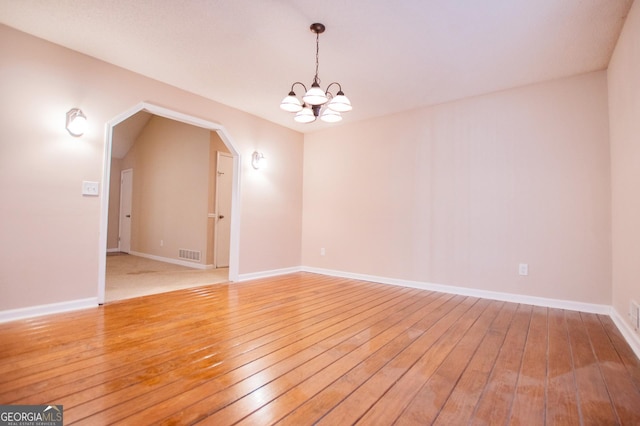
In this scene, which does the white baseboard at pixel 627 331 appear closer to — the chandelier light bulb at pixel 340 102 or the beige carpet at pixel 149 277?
the chandelier light bulb at pixel 340 102

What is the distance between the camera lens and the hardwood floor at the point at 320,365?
59.8 inches

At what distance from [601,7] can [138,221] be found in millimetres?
8395

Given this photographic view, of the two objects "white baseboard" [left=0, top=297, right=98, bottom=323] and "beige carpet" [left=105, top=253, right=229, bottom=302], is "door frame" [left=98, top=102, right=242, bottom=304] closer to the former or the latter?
"white baseboard" [left=0, top=297, right=98, bottom=323]

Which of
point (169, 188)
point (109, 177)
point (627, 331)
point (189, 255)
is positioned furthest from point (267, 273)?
point (627, 331)

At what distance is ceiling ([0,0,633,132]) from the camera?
2.40 metres

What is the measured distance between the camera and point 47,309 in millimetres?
2920

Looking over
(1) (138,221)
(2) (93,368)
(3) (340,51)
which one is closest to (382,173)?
(3) (340,51)

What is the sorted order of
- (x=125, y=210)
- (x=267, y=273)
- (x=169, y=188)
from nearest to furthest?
1. (x=267, y=273)
2. (x=169, y=188)
3. (x=125, y=210)

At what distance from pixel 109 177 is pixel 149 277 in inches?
75.1

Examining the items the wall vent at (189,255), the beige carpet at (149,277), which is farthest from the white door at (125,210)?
the wall vent at (189,255)

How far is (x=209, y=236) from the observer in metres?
5.81

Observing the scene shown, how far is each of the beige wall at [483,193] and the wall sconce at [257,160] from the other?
3.79 ft

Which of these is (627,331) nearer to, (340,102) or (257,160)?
(340,102)

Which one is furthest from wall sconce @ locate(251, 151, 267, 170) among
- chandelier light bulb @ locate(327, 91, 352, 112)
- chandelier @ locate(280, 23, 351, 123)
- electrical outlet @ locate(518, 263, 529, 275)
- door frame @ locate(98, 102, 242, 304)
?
electrical outlet @ locate(518, 263, 529, 275)
